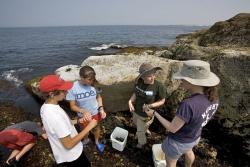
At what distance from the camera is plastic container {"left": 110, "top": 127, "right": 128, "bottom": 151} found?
591 centimetres

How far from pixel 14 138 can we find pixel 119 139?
2704mm

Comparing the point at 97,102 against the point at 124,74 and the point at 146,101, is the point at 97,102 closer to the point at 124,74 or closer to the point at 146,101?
the point at 146,101

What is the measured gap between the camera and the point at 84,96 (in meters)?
5.14

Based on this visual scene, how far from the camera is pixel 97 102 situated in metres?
5.43

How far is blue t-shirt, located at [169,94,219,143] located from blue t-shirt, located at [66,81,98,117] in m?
2.35

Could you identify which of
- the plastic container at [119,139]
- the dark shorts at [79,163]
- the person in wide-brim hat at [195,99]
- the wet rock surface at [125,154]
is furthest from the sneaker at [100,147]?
the person in wide-brim hat at [195,99]

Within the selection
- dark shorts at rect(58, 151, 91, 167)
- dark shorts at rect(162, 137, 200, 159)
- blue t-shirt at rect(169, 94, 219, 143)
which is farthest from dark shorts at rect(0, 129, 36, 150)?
blue t-shirt at rect(169, 94, 219, 143)

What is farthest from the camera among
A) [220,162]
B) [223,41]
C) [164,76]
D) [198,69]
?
[223,41]

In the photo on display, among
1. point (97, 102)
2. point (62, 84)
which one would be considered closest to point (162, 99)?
point (97, 102)

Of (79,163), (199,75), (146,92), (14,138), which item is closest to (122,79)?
(146,92)

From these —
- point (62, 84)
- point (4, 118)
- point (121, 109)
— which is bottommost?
point (4, 118)

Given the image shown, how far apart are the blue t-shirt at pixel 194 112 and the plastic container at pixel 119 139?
2604 mm

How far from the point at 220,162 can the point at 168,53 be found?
5.37m

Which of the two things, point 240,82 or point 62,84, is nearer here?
point 62,84
